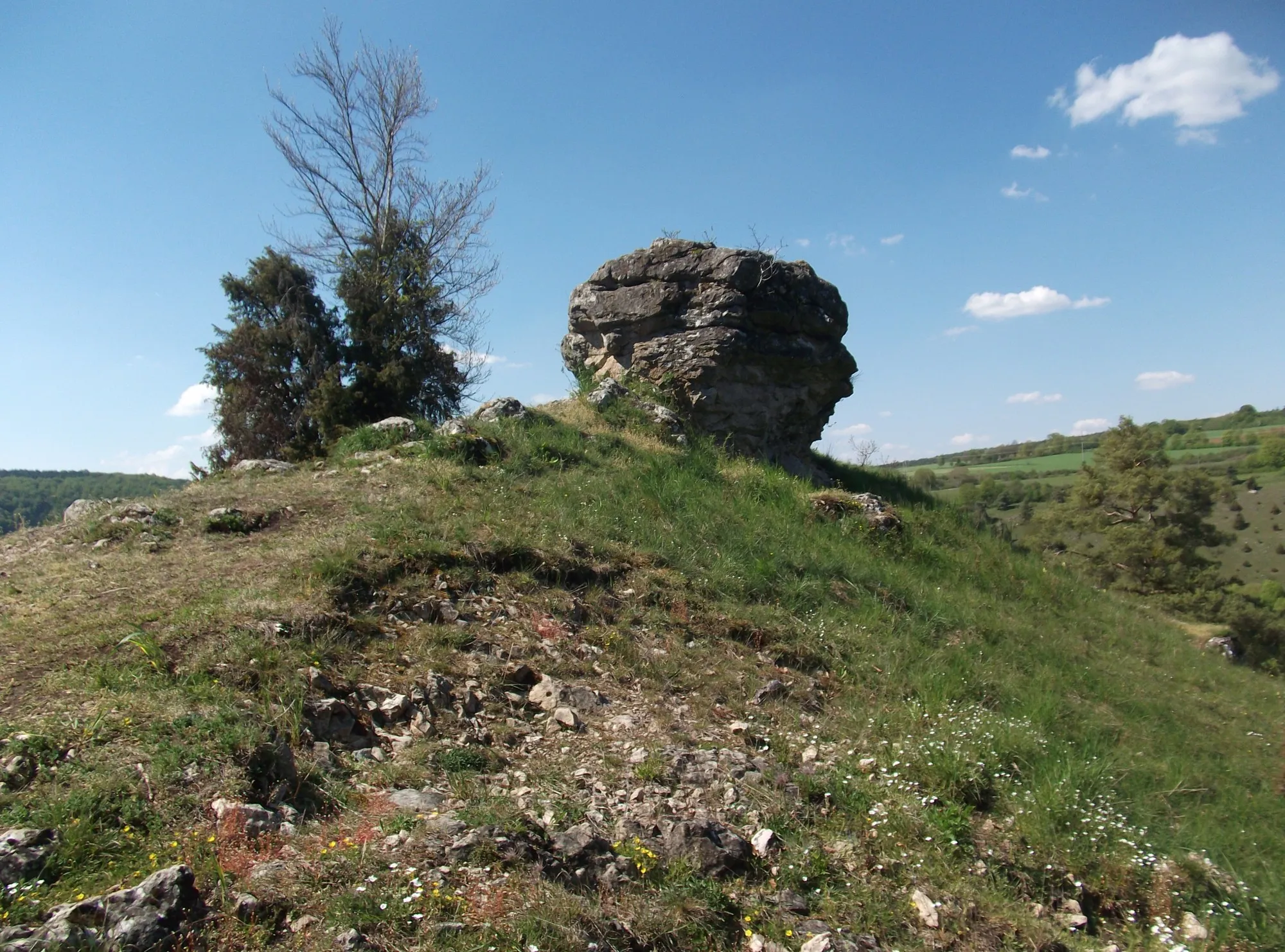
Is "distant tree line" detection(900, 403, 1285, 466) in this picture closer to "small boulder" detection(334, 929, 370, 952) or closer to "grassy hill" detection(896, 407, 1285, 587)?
"grassy hill" detection(896, 407, 1285, 587)

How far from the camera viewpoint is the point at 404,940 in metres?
2.48

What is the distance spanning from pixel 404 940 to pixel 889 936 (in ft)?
5.88

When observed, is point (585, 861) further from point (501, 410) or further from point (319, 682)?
point (501, 410)

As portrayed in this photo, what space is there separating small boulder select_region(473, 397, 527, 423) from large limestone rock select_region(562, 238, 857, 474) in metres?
2.20

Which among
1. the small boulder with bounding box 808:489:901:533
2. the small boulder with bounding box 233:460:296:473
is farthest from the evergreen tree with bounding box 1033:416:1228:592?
the small boulder with bounding box 233:460:296:473

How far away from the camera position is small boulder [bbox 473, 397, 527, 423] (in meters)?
9.52

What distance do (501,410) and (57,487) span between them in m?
15.8

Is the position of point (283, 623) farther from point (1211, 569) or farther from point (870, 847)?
point (1211, 569)

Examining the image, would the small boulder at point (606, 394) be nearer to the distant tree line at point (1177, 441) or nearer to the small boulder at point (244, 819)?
the small boulder at point (244, 819)

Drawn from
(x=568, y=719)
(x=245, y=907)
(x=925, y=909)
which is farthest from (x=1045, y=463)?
(x=245, y=907)

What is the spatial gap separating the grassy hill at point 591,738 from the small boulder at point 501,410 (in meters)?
1.76

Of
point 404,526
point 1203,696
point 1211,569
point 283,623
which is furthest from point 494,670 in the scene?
point 1211,569

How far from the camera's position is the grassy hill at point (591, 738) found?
9.29 feet

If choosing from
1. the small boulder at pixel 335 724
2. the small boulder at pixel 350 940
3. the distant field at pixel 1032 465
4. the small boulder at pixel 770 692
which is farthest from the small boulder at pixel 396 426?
the distant field at pixel 1032 465
